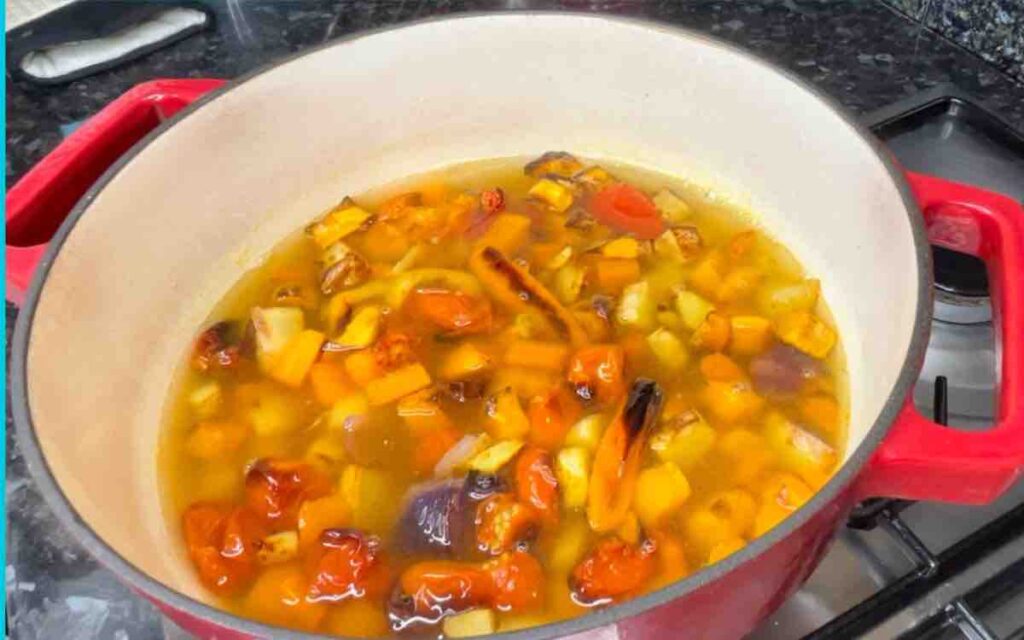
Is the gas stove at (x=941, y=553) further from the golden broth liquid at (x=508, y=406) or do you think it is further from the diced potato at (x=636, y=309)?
the diced potato at (x=636, y=309)

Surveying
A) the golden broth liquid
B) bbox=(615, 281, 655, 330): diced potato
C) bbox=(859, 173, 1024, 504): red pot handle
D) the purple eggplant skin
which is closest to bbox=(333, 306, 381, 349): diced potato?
the golden broth liquid

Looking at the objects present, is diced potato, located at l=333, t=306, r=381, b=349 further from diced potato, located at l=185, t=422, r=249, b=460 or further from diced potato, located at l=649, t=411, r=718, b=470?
diced potato, located at l=649, t=411, r=718, b=470

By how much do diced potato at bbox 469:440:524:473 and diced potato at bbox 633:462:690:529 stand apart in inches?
3.9

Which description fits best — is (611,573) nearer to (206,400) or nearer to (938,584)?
(938,584)

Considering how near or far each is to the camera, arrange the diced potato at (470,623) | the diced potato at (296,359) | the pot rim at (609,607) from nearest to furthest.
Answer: the pot rim at (609,607)
the diced potato at (470,623)
the diced potato at (296,359)

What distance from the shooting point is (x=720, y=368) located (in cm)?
87

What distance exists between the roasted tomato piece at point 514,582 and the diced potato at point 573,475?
6 centimetres

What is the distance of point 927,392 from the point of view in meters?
0.85

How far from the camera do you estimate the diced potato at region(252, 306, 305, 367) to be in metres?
0.93

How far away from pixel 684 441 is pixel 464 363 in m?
0.20

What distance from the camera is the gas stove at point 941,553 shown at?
736 millimetres

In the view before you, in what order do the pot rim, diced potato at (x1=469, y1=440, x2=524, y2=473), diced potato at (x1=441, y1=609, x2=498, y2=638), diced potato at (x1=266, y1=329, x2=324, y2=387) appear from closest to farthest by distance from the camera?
the pot rim → diced potato at (x1=441, y1=609, x2=498, y2=638) → diced potato at (x1=469, y1=440, x2=524, y2=473) → diced potato at (x1=266, y1=329, x2=324, y2=387)

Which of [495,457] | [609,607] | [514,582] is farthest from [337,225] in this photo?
[609,607]

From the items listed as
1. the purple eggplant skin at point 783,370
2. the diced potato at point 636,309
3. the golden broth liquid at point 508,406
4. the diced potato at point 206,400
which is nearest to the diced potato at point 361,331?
the golden broth liquid at point 508,406
